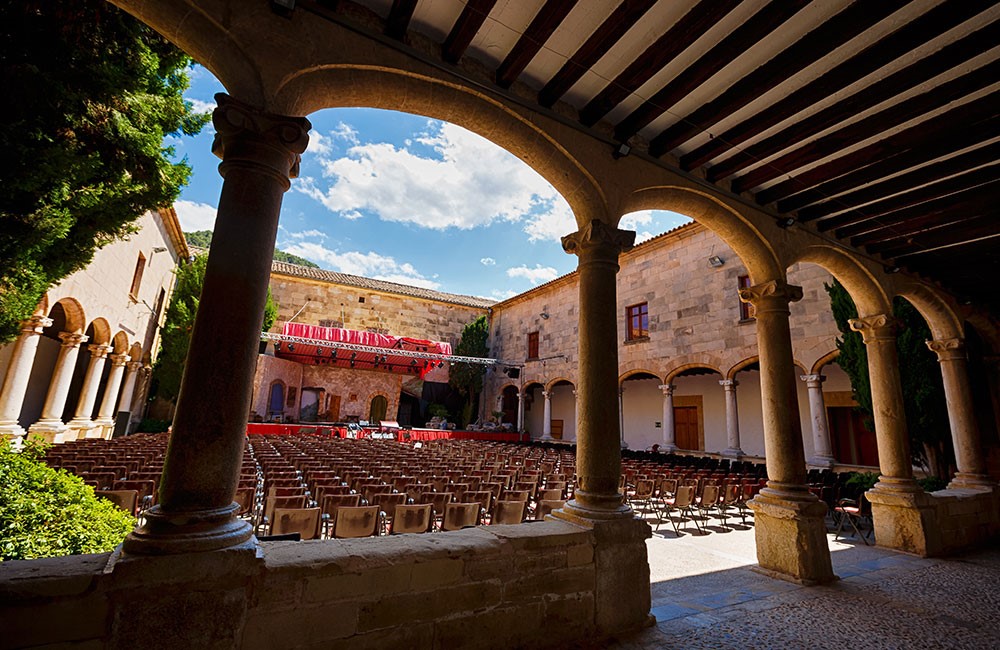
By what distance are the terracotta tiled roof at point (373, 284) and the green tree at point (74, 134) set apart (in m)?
17.5

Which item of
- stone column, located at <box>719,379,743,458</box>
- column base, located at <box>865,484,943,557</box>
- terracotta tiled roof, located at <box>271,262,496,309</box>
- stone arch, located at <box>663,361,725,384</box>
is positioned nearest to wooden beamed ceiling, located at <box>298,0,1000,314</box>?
column base, located at <box>865,484,943,557</box>

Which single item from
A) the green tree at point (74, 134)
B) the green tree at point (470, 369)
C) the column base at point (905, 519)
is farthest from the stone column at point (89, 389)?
the column base at point (905, 519)

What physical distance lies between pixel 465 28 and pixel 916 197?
15.6ft

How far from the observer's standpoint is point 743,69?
316cm

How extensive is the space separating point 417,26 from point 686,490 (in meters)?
6.30

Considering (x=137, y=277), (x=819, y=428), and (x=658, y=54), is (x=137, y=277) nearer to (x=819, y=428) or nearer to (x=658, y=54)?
(x=658, y=54)

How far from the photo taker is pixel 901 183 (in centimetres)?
425

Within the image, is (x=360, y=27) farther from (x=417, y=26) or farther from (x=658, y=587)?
(x=658, y=587)

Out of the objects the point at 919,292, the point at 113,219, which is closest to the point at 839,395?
the point at 919,292

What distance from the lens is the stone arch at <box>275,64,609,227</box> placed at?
2643 mm

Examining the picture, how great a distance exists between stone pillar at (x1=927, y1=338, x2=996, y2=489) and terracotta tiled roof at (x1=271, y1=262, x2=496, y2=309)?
2163cm

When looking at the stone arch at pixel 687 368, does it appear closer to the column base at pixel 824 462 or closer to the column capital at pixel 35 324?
the column base at pixel 824 462

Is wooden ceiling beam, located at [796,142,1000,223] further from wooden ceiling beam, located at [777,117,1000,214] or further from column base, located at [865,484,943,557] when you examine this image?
column base, located at [865,484,943,557]

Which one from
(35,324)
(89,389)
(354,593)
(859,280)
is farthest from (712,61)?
(89,389)
